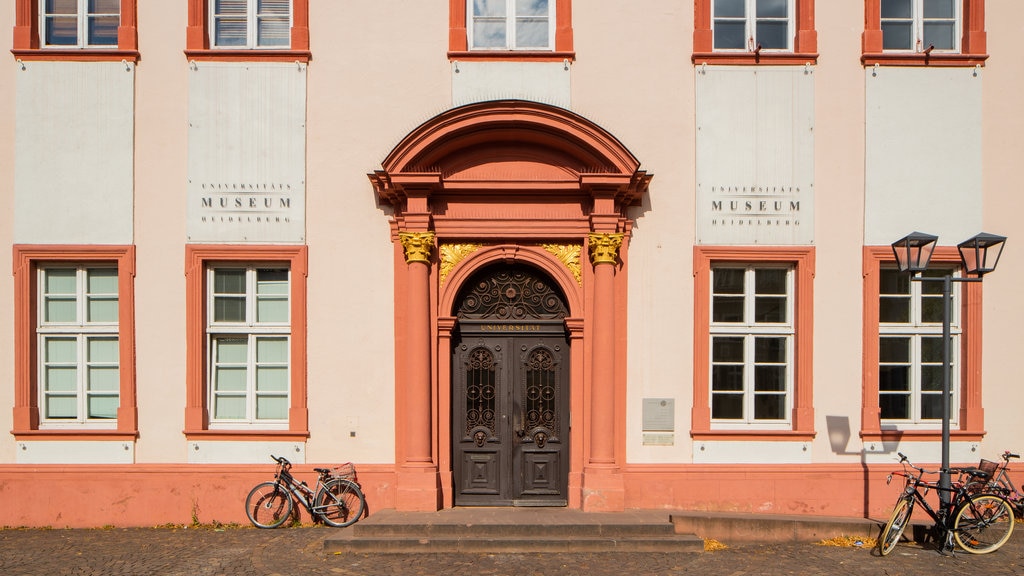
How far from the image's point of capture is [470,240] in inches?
351

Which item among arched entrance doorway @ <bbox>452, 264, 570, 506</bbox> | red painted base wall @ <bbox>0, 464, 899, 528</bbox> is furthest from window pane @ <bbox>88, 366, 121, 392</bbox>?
arched entrance doorway @ <bbox>452, 264, 570, 506</bbox>

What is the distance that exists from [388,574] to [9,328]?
5.32m

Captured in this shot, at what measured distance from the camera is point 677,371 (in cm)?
888

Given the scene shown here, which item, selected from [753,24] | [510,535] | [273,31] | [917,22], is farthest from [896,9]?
[510,535]

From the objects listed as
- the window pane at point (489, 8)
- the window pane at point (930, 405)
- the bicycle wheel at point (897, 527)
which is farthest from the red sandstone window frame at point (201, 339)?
the window pane at point (930, 405)

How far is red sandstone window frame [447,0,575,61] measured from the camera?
884 centimetres

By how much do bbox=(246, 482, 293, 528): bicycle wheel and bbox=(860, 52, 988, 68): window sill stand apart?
26.6 feet

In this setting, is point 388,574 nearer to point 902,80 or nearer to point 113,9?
point 113,9

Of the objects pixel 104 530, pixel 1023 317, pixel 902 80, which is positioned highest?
pixel 902 80

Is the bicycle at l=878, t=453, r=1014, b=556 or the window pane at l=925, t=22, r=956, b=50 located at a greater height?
the window pane at l=925, t=22, r=956, b=50

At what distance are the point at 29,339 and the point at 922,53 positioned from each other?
34.9 ft

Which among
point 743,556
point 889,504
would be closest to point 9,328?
point 743,556

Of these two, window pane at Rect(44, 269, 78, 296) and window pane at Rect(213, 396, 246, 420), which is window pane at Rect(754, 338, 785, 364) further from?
window pane at Rect(44, 269, 78, 296)

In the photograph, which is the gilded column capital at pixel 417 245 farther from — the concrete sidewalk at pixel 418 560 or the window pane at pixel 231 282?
the concrete sidewalk at pixel 418 560
